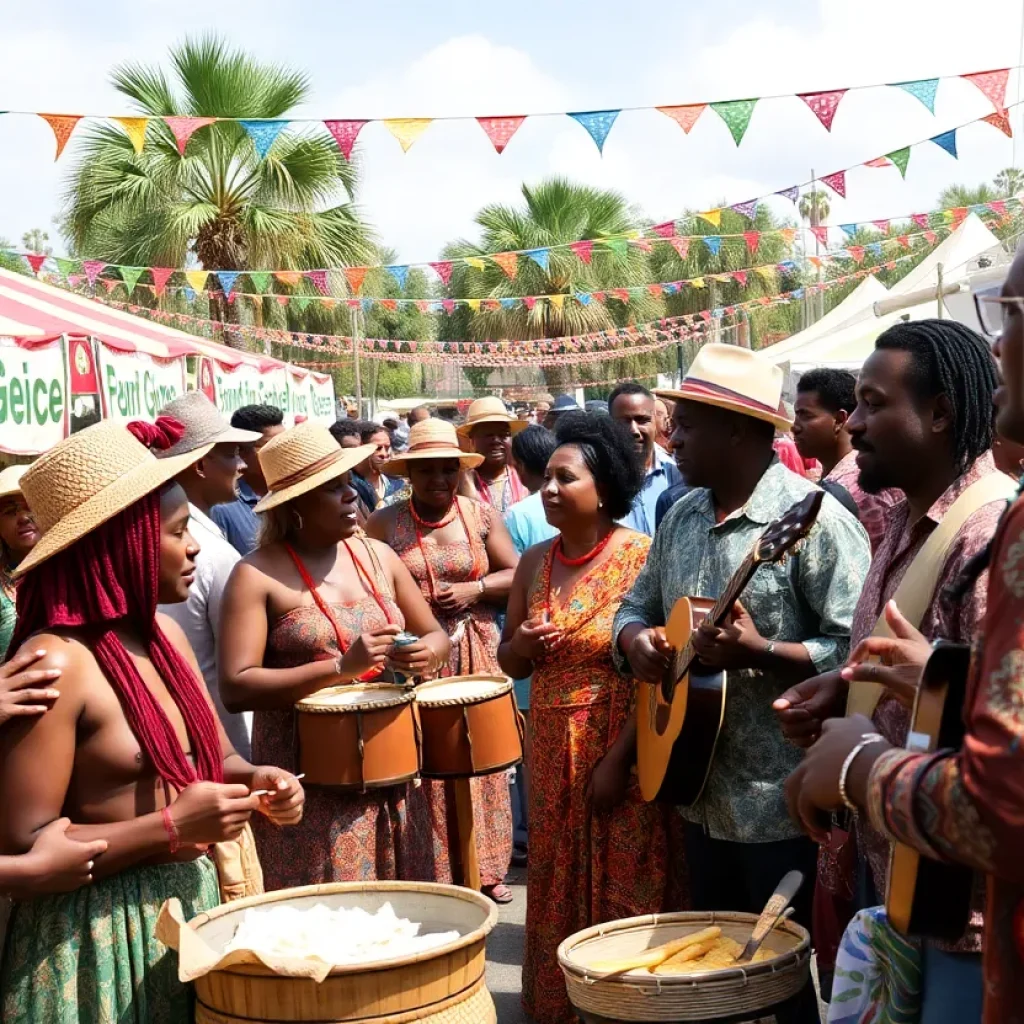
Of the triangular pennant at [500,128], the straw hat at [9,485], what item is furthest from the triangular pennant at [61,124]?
the straw hat at [9,485]

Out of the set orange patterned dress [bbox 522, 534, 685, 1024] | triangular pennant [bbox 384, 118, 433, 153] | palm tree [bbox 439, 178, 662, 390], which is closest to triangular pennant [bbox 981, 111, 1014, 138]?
triangular pennant [bbox 384, 118, 433, 153]

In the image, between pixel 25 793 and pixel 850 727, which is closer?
pixel 850 727

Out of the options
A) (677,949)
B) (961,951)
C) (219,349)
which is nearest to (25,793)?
(677,949)

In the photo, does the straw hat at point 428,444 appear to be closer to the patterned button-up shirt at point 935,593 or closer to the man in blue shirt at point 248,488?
the man in blue shirt at point 248,488

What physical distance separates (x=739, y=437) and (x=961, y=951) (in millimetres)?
1952

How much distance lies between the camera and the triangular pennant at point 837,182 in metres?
13.1

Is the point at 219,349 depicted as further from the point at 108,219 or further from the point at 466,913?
the point at 466,913

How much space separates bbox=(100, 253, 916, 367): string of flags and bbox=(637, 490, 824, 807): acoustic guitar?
66.0 feet

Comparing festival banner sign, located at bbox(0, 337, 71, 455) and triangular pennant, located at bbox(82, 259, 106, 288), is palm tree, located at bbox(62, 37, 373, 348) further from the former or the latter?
festival banner sign, located at bbox(0, 337, 71, 455)

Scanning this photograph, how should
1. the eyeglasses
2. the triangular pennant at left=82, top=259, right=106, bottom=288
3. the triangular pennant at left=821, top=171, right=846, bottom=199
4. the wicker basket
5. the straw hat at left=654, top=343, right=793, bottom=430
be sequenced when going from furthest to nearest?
the triangular pennant at left=82, top=259, right=106, bottom=288 → the triangular pennant at left=821, top=171, right=846, bottom=199 → the straw hat at left=654, top=343, right=793, bottom=430 → the wicker basket → the eyeglasses

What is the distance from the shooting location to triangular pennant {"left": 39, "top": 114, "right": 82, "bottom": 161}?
9.57m

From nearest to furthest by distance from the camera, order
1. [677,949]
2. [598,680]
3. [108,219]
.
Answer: [677,949], [598,680], [108,219]

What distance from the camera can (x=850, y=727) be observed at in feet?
6.02

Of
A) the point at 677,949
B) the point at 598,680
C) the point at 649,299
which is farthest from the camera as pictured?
the point at 649,299
